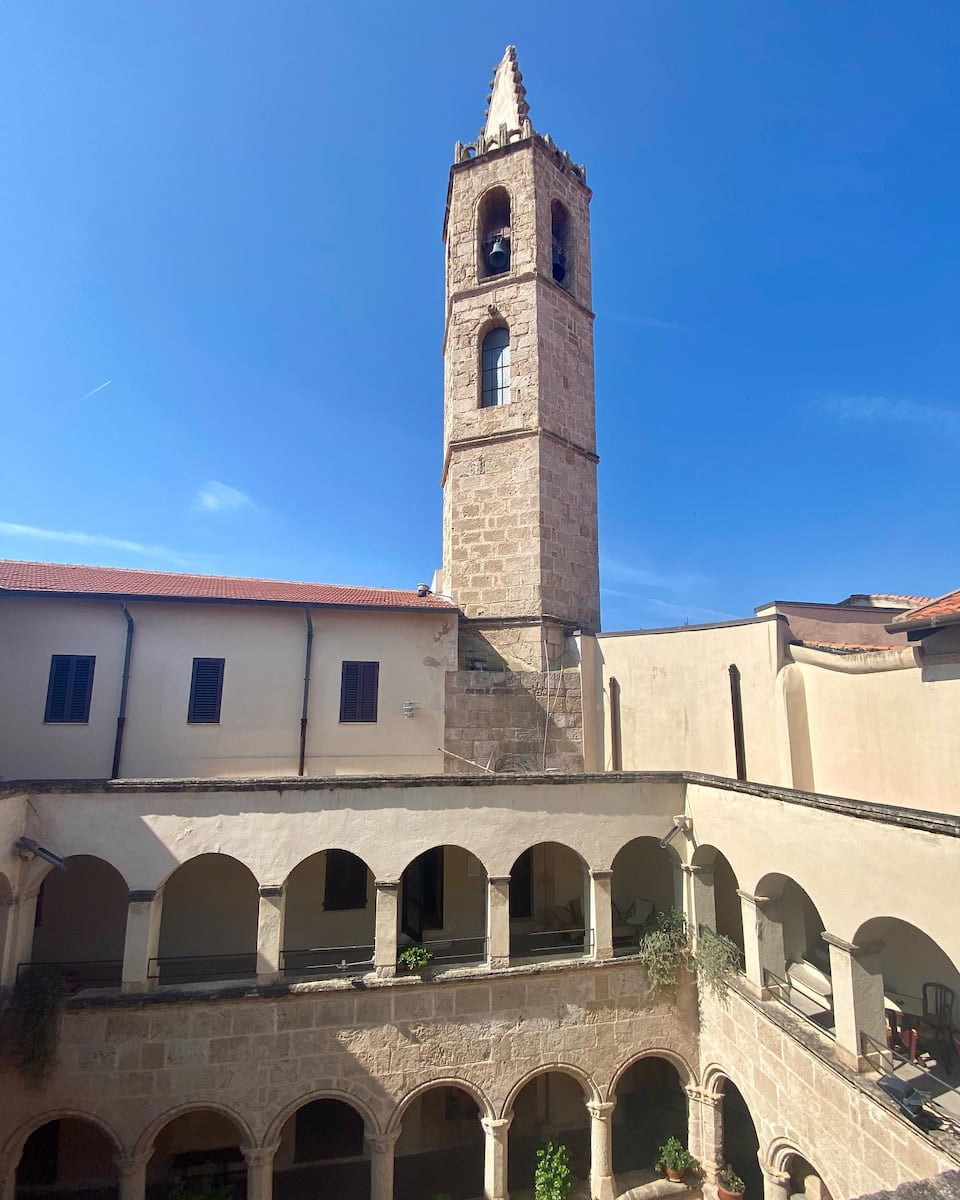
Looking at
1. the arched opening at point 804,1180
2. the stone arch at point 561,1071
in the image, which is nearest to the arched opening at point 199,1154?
the stone arch at point 561,1071

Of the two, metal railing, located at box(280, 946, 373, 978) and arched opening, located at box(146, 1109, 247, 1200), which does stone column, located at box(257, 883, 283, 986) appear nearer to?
metal railing, located at box(280, 946, 373, 978)

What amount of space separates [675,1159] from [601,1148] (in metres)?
1.23

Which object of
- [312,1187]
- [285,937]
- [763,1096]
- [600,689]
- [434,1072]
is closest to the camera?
[763,1096]

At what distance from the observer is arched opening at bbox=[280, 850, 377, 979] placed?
12.3 meters

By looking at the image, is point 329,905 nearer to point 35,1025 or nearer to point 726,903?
point 35,1025

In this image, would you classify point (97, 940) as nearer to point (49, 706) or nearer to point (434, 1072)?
point (49, 706)

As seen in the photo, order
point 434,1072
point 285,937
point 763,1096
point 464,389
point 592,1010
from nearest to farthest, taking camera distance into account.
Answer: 1. point 763,1096
2. point 434,1072
3. point 592,1010
4. point 285,937
5. point 464,389

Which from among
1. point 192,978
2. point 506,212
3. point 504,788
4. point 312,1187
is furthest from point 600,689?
point 506,212

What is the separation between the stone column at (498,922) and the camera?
33.7 ft

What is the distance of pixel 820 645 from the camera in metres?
11.6

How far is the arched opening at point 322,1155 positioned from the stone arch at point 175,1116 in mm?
2475

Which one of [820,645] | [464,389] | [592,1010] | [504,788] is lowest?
[592,1010]

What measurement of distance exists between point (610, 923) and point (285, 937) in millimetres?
6231

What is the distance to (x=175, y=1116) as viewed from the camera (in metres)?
9.05
